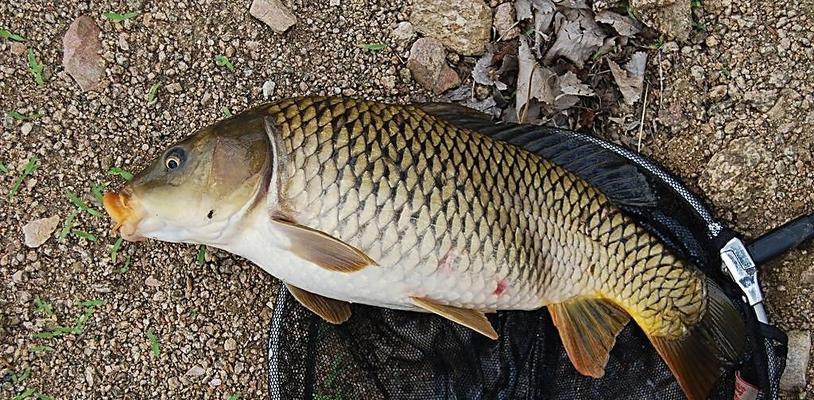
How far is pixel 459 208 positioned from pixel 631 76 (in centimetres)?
79

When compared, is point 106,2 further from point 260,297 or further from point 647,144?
point 647,144

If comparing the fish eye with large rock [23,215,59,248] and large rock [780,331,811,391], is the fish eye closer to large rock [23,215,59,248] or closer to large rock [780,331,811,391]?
large rock [23,215,59,248]

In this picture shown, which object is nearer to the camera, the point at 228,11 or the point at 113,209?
the point at 113,209

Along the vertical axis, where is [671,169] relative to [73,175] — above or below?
above

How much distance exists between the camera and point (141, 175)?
74.9 inches

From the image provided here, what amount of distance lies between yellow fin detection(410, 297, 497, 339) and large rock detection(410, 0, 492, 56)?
2.59 ft

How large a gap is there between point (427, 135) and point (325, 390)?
2.39 feet

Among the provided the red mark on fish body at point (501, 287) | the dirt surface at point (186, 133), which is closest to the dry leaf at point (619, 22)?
the dirt surface at point (186, 133)

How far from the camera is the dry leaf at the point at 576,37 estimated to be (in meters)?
2.45

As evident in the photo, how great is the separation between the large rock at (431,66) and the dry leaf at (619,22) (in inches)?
16.5

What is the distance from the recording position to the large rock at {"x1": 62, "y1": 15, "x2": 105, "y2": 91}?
97.3 inches

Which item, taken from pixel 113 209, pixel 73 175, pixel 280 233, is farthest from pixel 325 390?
pixel 73 175

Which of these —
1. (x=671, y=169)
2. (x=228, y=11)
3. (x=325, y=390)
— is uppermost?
(x=228, y=11)

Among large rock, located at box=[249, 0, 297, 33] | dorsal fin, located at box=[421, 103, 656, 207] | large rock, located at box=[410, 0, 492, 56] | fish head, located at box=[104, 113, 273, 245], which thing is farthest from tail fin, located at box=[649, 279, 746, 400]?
large rock, located at box=[249, 0, 297, 33]
